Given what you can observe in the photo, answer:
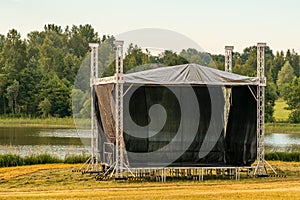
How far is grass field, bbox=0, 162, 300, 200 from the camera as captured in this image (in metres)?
14.6

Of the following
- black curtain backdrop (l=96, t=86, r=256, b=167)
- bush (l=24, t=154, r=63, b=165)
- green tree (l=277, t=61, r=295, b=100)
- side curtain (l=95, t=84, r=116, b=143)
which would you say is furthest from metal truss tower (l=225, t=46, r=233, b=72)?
green tree (l=277, t=61, r=295, b=100)

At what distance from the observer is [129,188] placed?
16.4m

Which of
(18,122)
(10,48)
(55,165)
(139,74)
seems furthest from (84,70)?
(139,74)

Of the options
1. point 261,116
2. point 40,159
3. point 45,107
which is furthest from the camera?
point 45,107

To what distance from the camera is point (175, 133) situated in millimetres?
19391

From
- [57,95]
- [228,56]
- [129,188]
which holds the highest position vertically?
[228,56]

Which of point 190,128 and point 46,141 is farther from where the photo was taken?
point 46,141

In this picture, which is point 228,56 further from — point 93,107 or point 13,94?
point 13,94

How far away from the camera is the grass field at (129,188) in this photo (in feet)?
47.8

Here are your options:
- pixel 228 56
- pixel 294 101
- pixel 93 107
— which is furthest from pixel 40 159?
pixel 294 101

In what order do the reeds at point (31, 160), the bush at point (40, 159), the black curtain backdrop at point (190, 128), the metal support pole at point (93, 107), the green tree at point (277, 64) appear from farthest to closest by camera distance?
the green tree at point (277, 64) → the bush at point (40, 159) → the reeds at point (31, 160) → the metal support pole at point (93, 107) → the black curtain backdrop at point (190, 128)

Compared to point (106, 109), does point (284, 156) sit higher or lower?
lower

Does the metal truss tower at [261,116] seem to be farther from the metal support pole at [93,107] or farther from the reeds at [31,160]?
the reeds at [31,160]

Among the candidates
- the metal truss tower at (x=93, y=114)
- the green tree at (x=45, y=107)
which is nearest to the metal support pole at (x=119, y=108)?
the metal truss tower at (x=93, y=114)
